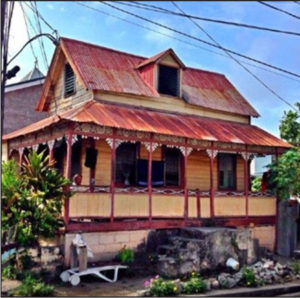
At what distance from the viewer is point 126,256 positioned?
12.5 m

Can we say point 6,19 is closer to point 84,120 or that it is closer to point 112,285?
point 84,120

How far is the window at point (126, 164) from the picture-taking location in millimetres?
15422

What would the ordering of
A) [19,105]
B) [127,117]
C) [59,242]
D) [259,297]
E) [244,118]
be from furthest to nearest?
[19,105]
[244,118]
[127,117]
[59,242]
[259,297]

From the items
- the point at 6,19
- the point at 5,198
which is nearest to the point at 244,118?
the point at 5,198

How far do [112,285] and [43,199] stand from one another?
9.18 ft

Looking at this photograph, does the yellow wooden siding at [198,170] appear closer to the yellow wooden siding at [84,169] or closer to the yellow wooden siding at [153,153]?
the yellow wooden siding at [153,153]

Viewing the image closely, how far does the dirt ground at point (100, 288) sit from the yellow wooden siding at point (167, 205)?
8.90 ft

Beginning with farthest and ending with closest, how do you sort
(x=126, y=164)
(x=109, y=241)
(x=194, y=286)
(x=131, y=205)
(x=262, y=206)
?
1. (x=262, y=206)
2. (x=126, y=164)
3. (x=131, y=205)
4. (x=109, y=241)
5. (x=194, y=286)

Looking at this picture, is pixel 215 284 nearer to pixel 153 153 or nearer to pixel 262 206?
pixel 262 206

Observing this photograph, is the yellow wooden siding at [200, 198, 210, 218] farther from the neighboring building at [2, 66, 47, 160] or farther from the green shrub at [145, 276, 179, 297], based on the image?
the neighboring building at [2, 66, 47, 160]

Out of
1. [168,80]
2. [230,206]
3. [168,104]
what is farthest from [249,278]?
[168,80]

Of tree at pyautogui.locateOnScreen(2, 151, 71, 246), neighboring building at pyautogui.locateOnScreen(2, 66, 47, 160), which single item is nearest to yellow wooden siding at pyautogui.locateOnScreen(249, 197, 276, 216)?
tree at pyautogui.locateOnScreen(2, 151, 71, 246)

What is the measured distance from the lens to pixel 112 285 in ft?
35.5

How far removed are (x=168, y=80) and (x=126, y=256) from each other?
7.96 m
